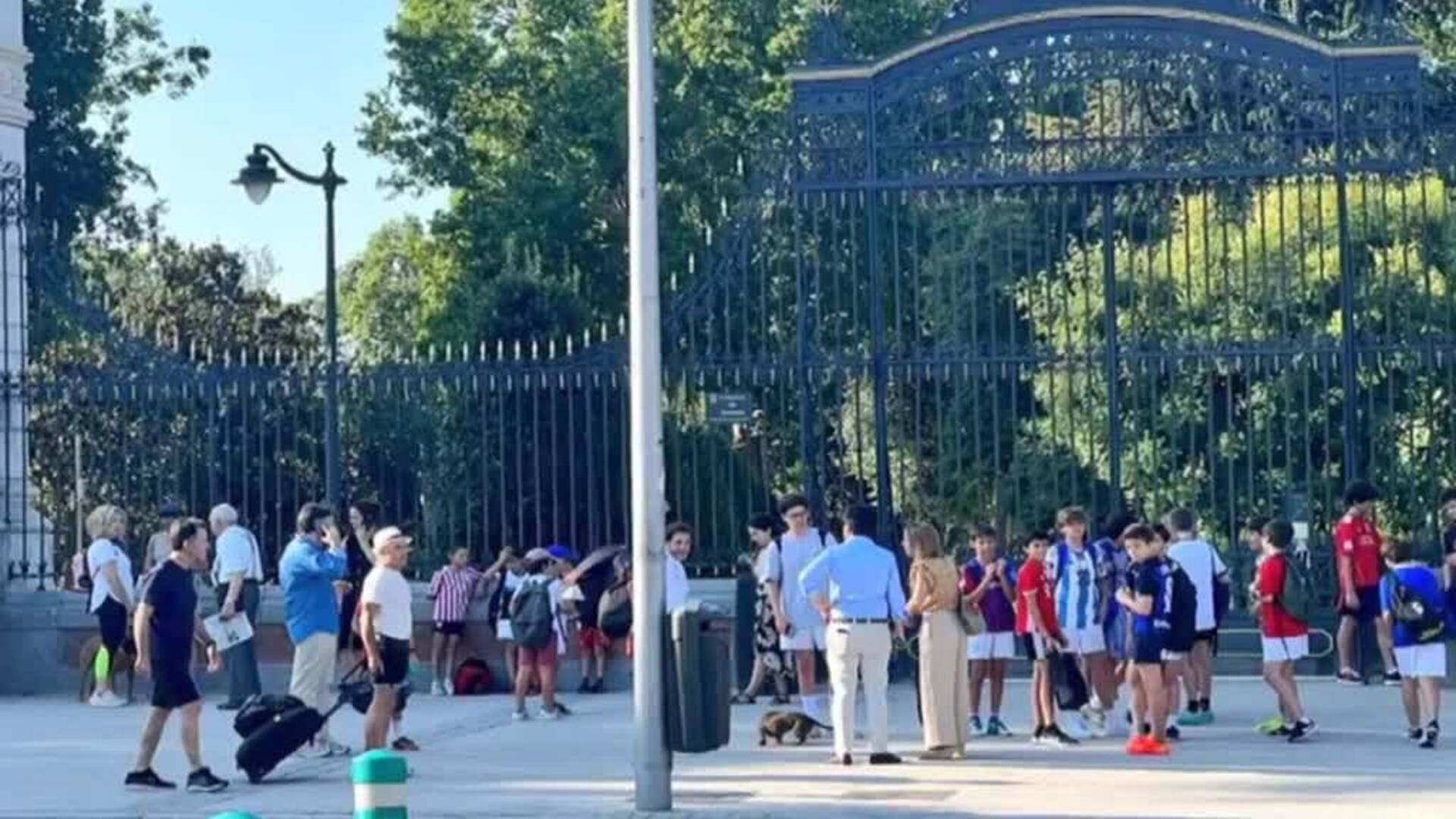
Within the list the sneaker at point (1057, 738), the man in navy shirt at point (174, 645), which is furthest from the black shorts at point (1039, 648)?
the man in navy shirt at point (174, 645)

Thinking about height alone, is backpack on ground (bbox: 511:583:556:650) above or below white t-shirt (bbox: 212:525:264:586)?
below

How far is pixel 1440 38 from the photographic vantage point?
3966 centimetres

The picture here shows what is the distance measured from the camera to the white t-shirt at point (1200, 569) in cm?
2020

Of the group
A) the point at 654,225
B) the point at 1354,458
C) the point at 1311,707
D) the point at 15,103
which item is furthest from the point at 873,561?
the point at 15,103

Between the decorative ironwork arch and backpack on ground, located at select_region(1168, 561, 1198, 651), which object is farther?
the decorative ironwork arch

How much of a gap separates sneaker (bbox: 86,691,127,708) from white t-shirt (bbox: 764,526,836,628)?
673 centimetres

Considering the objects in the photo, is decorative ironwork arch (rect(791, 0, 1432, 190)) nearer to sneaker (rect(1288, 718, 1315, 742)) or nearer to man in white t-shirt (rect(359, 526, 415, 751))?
sneaker (rect(1288, 718, 1315, 742))

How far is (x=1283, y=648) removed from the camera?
1884 cm

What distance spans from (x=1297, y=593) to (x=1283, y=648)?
9.05ft

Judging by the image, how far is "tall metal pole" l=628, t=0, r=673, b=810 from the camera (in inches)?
603

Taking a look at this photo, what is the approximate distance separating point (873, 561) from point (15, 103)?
1157 cm

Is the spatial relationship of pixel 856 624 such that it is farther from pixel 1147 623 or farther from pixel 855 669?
pixel 1147 623

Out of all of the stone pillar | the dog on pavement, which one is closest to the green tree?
the stone pillar

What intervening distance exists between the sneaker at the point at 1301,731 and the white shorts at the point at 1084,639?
1.30 metres
